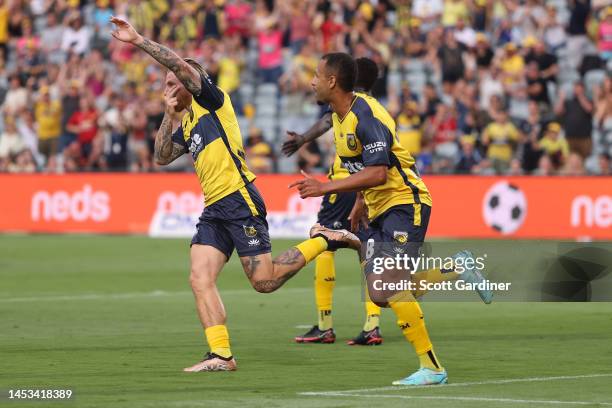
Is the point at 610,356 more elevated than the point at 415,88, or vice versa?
the point at 415,88

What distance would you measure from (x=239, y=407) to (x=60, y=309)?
741 centimetres

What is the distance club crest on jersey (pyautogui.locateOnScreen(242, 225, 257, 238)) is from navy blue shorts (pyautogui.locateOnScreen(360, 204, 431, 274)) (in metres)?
0.96

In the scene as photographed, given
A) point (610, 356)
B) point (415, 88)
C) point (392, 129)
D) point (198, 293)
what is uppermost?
point (415, 88)

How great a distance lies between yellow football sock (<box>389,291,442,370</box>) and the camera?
10500 millimetres

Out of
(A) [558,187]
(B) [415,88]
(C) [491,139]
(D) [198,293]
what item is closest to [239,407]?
(D) [198,293]

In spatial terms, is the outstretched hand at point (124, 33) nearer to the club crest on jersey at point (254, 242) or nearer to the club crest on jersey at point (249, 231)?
the club crest on jersey at point (249, 231)

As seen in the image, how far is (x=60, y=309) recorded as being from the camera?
1631 cm

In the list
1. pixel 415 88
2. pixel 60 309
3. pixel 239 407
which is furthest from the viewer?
pixel 415 88

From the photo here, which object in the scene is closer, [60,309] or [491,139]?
[60,309]

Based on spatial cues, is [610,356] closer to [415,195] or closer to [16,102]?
[415,195]

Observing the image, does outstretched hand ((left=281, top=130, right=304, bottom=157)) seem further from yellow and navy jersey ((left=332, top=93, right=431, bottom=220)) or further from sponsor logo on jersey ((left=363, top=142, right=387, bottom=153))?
sponsor logo on jersey ((left=363, top=142, right=387, bottom=153))

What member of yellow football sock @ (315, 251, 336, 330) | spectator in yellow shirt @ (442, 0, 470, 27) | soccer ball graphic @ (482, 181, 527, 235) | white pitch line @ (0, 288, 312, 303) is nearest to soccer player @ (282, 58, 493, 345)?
yellow football sock @ (315, 251, 336, 330)

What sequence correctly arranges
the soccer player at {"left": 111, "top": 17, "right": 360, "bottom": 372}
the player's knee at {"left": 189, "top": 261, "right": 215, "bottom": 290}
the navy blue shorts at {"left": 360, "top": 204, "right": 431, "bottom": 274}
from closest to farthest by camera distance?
the navy blue shorts at {"left": 360, "top": 204, "right": 431, "bottom": 274} → the player's knee at {"left": 189, "top": 261, "right": 215, "bottom": 290} → the soccer player at {"left": 111, "top": 17, "right": 360, "bottom": 372}

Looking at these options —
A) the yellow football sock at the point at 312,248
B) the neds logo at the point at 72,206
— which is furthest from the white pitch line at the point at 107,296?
the neds logo at the point at 72,206
